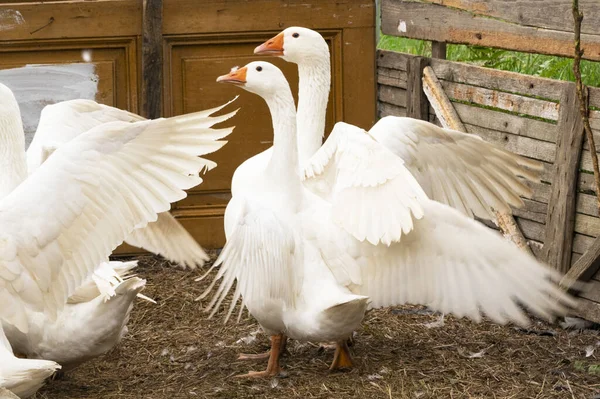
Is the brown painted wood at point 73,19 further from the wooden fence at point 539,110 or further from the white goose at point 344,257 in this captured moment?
the white goose at point 344,257

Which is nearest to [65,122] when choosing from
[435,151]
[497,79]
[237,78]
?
[237,78]

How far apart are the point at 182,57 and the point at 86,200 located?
364cm

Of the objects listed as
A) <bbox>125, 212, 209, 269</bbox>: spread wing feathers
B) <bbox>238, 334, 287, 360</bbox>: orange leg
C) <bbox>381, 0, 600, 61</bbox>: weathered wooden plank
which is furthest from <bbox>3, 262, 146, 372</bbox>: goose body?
<bbox>381, 0, 600, 61</bbox>: weathered wooden plank

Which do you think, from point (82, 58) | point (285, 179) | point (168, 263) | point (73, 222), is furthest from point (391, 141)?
point (82, 58)

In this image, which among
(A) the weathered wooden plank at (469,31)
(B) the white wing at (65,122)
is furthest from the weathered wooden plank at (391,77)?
(B) the white wing at (65,122)

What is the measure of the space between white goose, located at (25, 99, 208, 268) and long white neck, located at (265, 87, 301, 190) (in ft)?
2.63

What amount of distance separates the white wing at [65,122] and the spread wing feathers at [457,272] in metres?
2.39

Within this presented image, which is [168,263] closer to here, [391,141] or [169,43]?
[169,43]

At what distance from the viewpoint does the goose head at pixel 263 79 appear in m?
5.11

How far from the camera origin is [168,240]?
582 centimetres

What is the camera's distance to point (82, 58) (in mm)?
7797

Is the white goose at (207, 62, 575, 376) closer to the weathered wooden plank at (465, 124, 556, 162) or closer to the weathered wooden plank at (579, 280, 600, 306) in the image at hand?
the weathered wooden plank at (579, 280, 600, 306)

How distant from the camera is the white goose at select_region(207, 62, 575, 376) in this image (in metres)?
4.74

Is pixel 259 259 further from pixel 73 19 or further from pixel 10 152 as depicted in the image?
pixel 73 19
